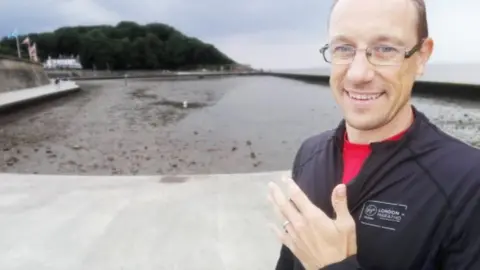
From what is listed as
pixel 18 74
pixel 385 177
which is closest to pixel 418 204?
pixel 385 177

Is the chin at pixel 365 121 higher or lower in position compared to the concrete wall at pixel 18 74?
higher

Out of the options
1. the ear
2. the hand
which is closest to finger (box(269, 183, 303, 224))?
the hand

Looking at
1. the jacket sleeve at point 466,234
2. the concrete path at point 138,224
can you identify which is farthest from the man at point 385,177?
the concrete path at point 138,224

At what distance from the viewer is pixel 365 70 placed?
48.9 inches

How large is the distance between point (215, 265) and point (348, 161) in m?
2.12

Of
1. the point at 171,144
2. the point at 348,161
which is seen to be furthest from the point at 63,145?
the point at 348,161

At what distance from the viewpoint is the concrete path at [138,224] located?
11.0 ft

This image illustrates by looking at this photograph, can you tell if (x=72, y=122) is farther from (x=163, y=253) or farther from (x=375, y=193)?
(x=375, y=193)

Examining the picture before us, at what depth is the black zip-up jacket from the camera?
110cm

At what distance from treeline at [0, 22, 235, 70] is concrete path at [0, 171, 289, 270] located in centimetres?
9222

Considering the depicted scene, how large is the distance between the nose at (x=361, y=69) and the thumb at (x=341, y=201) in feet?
1.11

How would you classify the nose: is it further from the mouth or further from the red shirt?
the red shirt

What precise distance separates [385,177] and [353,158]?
18 centimetres

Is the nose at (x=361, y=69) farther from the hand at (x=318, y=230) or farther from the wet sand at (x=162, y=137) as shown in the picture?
the wet sand at (x=162, y=137)
